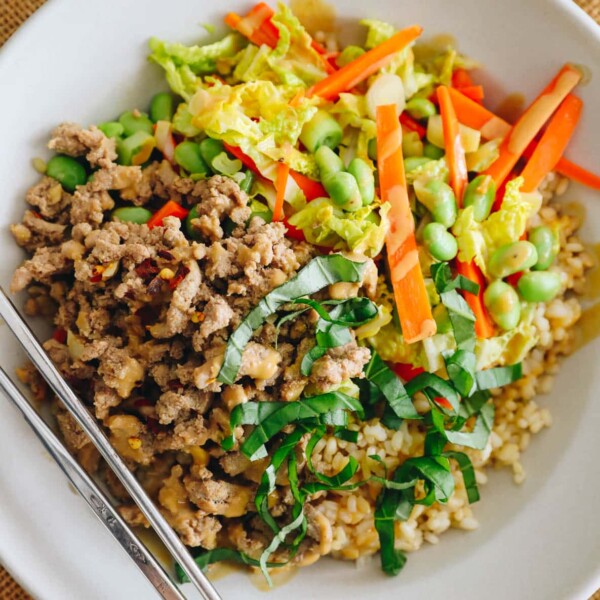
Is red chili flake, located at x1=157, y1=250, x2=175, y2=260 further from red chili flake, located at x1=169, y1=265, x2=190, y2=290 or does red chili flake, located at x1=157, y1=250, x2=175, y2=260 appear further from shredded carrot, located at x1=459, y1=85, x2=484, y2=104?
shredded carrot, located at x1=459, y1=85, x2=484, y2=104

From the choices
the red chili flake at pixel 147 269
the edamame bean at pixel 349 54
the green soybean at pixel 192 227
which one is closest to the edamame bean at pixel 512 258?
the edamame bean at pixel 349 54

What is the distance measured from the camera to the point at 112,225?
2.73 m

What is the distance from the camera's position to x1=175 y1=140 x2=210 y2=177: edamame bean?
9.32 ft

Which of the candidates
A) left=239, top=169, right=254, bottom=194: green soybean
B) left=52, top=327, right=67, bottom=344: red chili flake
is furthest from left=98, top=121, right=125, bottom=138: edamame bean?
left=52, top=327, right=67, bottom=344: red chili flake

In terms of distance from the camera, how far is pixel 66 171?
9.37 ft

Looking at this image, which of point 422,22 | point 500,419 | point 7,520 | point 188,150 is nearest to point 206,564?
point 7,520

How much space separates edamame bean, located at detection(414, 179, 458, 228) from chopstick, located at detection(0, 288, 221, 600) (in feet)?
4.75

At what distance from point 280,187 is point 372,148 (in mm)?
426

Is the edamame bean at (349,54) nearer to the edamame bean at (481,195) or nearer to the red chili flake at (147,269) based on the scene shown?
the edamame bean at (481,195)

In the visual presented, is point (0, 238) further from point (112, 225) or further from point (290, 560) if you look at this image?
point (290, 560)

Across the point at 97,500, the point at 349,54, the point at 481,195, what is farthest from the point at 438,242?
the point at 97,500

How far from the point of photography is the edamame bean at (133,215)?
111 inches

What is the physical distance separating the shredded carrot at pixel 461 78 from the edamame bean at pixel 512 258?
2.28 feet

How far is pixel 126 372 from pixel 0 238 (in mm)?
734
